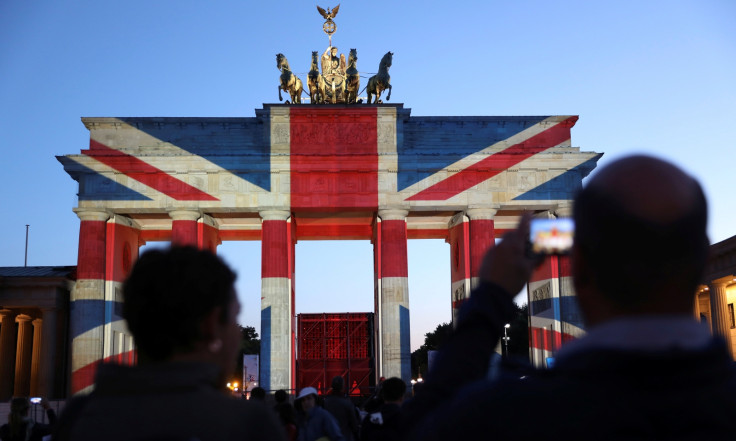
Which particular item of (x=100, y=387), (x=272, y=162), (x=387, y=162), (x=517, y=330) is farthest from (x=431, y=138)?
(x=517, y=330)

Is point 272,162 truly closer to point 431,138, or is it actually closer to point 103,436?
point 431,138

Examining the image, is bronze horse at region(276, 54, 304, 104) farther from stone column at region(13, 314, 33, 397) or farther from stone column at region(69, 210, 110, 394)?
stone column at region(13, 314, 33, 397)

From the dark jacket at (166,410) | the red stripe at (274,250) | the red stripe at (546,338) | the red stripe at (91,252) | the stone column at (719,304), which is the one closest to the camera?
the dark jacket at (166,410)

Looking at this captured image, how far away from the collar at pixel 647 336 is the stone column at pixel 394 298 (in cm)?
3647

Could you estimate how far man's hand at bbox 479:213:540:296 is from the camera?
204 cm

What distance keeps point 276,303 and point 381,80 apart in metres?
13.3

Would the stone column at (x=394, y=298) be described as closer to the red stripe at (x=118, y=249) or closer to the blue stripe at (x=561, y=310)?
the blue stripe at (x=561, y=310)

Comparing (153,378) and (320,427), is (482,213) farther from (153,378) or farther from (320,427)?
(153,378)

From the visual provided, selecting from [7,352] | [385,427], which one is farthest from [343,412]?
[7,352]

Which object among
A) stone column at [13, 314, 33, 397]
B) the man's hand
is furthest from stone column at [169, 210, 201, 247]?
the man's hand

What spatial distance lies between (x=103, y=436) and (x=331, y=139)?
38.4m

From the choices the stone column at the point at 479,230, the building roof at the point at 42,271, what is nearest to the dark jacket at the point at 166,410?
the stone column at the point at 479,230

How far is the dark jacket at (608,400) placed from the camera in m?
1.61

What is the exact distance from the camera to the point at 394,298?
38.8m
